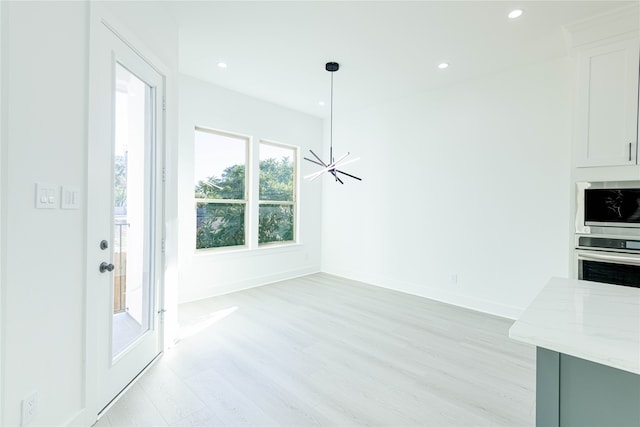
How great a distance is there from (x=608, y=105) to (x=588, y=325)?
262 centimetres

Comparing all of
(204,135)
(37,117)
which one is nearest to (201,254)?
(204,135)

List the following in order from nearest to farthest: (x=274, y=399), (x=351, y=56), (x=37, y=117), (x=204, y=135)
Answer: (x=37, y=117)
(x=274, y=399)
(x=351, y=56)
(x=204, y=135)

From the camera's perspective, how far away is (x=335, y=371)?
242 centimetres

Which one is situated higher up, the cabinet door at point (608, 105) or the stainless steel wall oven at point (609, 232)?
the cabinet door at point (608, 105)

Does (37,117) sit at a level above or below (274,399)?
above

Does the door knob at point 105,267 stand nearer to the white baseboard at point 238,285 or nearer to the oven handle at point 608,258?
the white baseboard at point 238,285

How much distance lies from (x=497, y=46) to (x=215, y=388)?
13.5ft

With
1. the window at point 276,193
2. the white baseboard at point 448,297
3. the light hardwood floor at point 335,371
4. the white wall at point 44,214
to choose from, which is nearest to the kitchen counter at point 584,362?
the light hardwood floor at point 335,371

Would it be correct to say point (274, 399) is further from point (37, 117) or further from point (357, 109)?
point (357, 109)

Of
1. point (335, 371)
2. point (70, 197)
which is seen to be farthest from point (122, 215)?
point (335, 371)

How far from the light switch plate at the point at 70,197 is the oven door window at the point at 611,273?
13.0 ft

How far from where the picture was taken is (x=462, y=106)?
406 centimetres

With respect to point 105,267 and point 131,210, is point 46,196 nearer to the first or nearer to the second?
point 105,267

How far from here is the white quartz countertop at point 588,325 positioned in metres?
0.85
